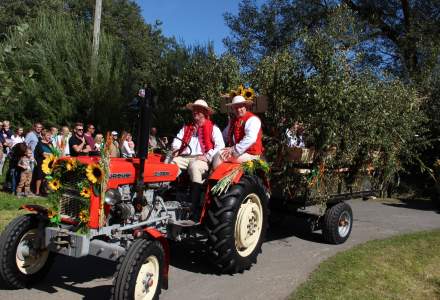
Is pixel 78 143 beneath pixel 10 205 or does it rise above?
above

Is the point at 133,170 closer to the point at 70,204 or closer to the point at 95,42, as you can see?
the point at 70,204

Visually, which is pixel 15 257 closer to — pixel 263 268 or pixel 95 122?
pixel 263 268

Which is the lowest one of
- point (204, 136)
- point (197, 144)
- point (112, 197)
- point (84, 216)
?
point (84, 216)

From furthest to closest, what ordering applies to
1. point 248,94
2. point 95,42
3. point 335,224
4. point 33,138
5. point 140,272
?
point 95,42 → point 33,138 → point 335,224 → point 248,94 → point 140,272

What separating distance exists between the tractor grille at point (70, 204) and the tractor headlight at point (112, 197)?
0.31 m

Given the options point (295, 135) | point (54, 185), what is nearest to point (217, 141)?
point (295, 135)

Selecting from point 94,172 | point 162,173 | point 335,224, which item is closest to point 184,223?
point 162,173

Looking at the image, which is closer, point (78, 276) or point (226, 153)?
point (78, 276)

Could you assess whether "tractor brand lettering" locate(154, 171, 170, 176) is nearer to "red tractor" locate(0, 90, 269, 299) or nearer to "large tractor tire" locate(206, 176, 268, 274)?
"red tractor" locate(0, 90, 269, 299)

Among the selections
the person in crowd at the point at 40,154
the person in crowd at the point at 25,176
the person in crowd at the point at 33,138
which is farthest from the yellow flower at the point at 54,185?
the person in crowd at the point at 33,138

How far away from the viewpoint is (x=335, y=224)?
7.42 m

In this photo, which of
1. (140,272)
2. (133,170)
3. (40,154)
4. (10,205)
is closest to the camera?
(140,272)

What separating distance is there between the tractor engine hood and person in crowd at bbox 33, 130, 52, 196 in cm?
511

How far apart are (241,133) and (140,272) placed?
8.92ft
